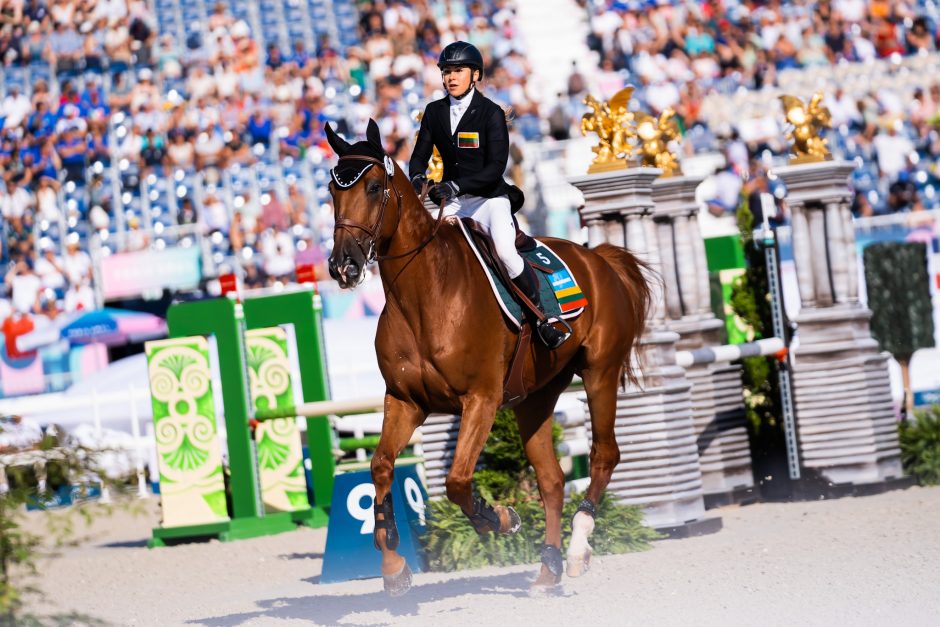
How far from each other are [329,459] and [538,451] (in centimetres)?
426

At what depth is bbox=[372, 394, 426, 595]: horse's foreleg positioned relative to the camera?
604 centimetres

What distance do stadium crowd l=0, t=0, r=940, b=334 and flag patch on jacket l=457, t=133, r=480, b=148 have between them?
1242 cm

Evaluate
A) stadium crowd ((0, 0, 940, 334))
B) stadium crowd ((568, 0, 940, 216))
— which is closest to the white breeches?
stadium crowd ((0, 0, 940, 334))

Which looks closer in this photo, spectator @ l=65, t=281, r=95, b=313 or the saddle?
the saddle

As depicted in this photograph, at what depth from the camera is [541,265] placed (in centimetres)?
694

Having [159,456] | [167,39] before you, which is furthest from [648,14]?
[159,456]

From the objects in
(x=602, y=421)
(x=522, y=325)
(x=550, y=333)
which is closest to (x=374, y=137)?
(x=522, y=325)

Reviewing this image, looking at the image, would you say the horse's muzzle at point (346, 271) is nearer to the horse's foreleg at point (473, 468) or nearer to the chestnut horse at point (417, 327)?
the chestnut horse at point (417, 327)

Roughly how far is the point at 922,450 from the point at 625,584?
4.86 meters

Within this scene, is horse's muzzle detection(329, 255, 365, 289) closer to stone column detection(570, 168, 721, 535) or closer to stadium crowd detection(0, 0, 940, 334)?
stone column detection(570, 168, 721, 535)

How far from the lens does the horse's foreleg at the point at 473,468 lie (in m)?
6.04

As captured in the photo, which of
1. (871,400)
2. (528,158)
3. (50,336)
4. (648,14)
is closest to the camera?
(871,400)

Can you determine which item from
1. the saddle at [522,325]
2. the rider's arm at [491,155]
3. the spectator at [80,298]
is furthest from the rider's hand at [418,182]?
the spectator at [80,298]

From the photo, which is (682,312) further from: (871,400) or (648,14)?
(648,14)
